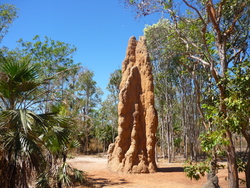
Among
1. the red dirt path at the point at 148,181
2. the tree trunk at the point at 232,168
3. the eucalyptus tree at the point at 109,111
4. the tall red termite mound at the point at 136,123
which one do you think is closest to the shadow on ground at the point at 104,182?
the red dirt path at the point at 148,181

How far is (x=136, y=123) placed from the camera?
13.7m

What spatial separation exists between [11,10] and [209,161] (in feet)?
56.6

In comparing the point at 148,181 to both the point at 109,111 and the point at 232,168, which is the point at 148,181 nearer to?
the point at 232,168

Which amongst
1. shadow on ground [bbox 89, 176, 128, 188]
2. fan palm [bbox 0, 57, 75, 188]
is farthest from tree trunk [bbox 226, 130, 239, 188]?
shadow on ground [bbox 89, 176, 128, 188]

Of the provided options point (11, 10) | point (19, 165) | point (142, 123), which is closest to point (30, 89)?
point (19, 165)

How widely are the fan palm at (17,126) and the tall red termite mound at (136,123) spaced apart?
8.38 m

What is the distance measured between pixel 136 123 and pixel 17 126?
9351 mm

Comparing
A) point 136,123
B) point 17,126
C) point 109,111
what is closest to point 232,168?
point 17,126

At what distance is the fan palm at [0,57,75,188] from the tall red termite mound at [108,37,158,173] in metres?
8.38

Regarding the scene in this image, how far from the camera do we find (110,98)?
3178 centimetres

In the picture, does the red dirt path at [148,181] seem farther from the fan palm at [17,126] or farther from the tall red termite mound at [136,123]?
the fan palm at [17,126]

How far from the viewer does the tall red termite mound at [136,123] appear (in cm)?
1306

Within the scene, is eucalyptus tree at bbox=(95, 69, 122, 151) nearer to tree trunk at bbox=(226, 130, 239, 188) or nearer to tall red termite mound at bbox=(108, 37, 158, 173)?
tall red termite mound at bbox=(108, 37, 158, 173)

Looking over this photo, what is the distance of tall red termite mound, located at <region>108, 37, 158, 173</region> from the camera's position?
1306 cm
